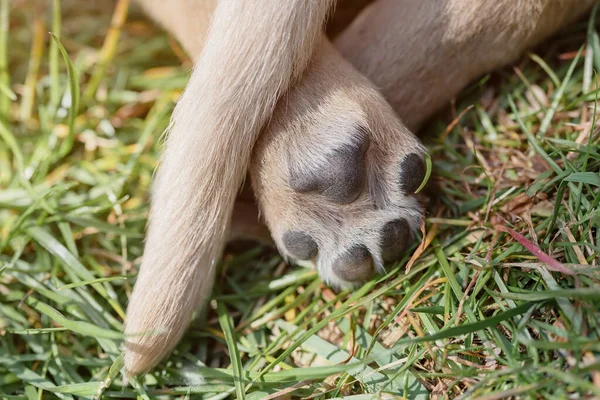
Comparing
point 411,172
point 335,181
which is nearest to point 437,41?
point 411,172

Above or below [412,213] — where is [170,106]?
above

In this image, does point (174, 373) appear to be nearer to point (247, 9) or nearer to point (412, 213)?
point (412, 213)

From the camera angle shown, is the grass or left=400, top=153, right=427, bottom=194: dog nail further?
left=400, top=153, right=427, bottom=194: dog nail

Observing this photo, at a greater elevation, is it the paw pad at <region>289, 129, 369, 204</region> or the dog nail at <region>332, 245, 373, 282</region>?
the paw pad at <region>289, 129, 369, 204</region>

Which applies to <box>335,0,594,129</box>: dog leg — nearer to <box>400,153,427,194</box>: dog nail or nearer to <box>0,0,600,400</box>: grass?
<box>0,0,600,400</box>: grass

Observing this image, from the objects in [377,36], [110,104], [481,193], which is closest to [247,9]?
[377,36]

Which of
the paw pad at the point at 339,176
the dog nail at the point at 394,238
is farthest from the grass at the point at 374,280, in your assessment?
the paw pad at the point at 339,176

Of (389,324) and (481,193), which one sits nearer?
(389,324)

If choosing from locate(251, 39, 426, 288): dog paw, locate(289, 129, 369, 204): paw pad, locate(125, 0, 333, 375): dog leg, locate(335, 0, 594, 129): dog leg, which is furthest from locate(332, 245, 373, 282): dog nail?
locate(335, 0, 594, 129): dog leg
